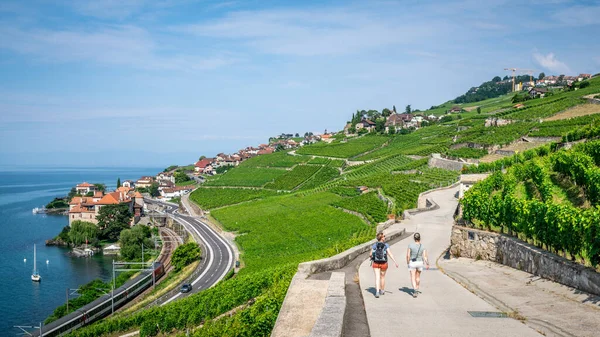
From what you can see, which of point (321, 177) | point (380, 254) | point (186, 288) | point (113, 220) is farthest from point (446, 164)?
point (113, 220)

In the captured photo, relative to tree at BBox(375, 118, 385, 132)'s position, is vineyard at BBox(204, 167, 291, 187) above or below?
below

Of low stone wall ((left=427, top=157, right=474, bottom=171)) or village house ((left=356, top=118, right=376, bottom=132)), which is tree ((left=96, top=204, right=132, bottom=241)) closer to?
low stone wall ((left=427, top=157, right=474, bottom=171))

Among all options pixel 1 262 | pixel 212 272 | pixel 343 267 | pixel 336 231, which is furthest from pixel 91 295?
pixel 343 267

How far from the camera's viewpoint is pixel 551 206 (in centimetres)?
1321

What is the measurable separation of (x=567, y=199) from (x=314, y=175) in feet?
231

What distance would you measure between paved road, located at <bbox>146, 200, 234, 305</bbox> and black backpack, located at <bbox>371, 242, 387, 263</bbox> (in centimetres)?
3374

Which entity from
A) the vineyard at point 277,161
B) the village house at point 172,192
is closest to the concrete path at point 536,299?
the vineyard at point 277,161

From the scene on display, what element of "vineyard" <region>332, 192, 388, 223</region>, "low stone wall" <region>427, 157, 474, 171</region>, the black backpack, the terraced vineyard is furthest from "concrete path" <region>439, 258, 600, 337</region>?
the terraced vineyard

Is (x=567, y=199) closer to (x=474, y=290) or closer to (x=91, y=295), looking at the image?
(x=474, y=290)

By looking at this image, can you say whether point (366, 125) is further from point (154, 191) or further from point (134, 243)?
point (134, 243)

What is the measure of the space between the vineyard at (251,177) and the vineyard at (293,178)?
3114 millimetres

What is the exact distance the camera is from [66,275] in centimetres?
6469

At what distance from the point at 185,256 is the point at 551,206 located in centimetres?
4623

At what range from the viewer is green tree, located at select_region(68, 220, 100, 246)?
8200 centimetres
